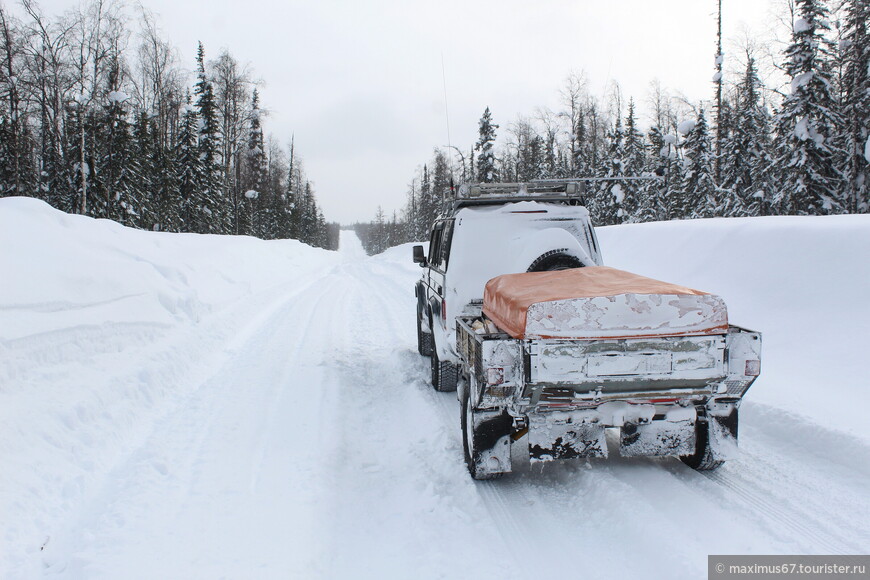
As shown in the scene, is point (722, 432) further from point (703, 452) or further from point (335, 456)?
point (335, 456)

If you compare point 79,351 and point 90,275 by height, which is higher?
point 90,275

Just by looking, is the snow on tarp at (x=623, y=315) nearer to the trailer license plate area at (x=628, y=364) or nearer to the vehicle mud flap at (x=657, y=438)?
the trailer license plate area at (x=628, y=364)

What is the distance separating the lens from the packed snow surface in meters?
3.11

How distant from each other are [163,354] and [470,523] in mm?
5279

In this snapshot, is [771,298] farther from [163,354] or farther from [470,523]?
[163,354]

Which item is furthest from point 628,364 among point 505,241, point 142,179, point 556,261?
point 142,179

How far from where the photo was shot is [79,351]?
19.1 feet

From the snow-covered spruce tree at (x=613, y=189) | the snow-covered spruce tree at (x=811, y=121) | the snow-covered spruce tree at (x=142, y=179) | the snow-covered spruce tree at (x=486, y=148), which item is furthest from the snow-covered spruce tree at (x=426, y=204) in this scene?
the snow-covered spruce tree at (x=811, y=121)

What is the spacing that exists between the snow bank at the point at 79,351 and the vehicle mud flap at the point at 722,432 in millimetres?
4492

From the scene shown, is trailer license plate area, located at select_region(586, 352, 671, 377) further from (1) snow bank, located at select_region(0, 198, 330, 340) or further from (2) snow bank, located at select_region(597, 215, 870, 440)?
(1) snow bank, located at select_region(0, 198, 330, 340)

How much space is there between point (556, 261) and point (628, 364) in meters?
2.03

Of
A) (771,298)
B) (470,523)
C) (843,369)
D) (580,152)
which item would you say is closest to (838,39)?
(580,152)

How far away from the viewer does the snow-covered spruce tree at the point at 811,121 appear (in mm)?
22781

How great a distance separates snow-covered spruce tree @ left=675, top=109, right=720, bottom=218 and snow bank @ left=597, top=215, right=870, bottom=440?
2451 cm
